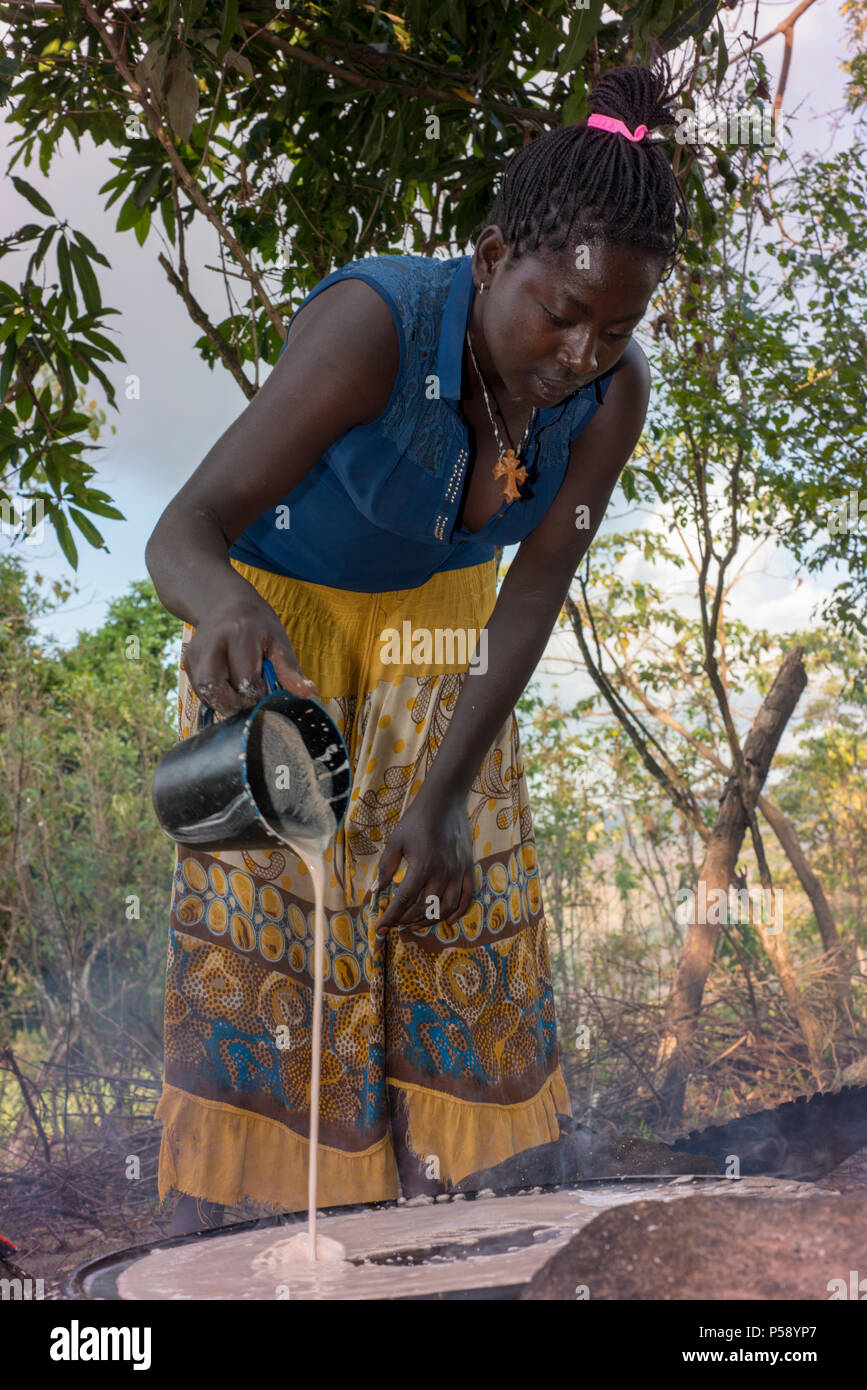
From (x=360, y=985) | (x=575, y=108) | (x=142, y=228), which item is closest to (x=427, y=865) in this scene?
(x=360, y=985)

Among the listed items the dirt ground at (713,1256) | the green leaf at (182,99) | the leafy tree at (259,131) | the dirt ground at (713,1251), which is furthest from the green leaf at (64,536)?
the dirt ground at (713,1256)

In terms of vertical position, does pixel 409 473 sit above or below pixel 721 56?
below

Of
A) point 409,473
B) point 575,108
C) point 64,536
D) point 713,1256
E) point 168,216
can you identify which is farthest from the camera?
point 168,216

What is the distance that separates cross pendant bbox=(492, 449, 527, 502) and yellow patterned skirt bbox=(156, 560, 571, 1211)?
0.26m

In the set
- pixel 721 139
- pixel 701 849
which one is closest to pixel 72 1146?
pixel 701 849

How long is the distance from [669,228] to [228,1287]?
1.33 meters

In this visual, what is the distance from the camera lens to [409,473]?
5.60ft

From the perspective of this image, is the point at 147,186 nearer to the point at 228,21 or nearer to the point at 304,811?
the point at 228,21

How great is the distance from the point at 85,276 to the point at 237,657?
76.0 inches

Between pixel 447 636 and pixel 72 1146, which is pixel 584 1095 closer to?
pixel 72 1146

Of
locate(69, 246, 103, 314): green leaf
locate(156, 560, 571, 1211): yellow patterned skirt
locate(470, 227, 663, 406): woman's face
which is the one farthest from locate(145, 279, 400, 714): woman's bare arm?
locate(69, 246, 103, 314): green leaf

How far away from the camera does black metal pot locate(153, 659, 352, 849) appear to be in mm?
1267
